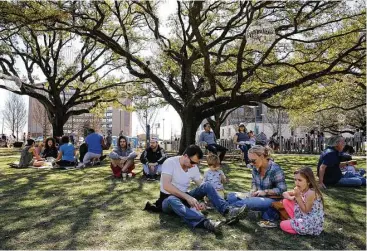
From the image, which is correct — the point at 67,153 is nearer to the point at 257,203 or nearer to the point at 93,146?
the point at 93,146

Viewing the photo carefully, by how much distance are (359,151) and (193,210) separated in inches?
804

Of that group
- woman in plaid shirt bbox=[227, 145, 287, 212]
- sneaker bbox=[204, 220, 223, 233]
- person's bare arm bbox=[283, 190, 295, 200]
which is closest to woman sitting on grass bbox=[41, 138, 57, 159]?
woman in plaid shirt bbox=[227, 145, 287, 212]

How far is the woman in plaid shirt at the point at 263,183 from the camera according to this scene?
4770 mm

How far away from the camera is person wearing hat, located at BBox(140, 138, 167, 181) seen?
8406 millimetres

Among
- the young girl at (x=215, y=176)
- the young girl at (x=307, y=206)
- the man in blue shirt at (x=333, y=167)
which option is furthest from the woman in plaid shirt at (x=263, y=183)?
the man in blue shirt at (x=333, y=167)

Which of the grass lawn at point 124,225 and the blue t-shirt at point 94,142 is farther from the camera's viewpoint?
the blue t-shirt at point 94,142

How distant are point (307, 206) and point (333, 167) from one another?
3.52 m

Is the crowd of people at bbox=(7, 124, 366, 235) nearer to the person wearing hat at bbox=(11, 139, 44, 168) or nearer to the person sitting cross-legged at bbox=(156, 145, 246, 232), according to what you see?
the person sitting cross-legged at bbox=(156, 145, 246, 232)

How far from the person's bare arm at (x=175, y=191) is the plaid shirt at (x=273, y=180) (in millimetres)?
1051

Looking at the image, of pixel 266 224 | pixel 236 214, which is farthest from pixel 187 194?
pixel 266 224

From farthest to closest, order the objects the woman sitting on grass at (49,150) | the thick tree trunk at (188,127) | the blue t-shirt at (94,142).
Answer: the thick tree trunk at (188,127) → the woman sitting on grass at (49,150) → the blue t-shirt at (94,142)

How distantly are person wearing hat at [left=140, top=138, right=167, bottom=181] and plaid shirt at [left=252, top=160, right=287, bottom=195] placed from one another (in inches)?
146

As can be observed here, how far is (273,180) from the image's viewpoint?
492 centimetres

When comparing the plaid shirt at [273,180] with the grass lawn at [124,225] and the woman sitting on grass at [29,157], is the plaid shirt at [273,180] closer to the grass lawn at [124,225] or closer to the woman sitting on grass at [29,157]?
the grass lawn at [124,225]
